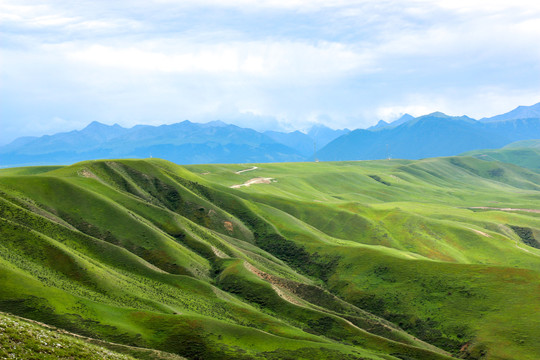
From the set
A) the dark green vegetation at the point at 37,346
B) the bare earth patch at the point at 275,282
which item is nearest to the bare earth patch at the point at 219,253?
the bare earth patch at the point at 275,282

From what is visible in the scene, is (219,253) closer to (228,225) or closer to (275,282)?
(275,282)

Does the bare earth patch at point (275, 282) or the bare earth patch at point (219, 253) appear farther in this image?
the bare earth patch at point (219, 253)

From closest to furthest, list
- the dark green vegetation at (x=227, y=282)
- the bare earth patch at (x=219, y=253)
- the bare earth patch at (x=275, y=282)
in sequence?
the dark green vegetation at (x=227, y=282), the bare earth patch at (x=275, y=282), the bare earth patch at (x=219, y=253)

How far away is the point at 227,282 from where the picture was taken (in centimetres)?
11125

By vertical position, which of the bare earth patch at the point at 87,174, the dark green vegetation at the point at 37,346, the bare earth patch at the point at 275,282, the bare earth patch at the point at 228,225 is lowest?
the bare earth patch at the point at 275,282

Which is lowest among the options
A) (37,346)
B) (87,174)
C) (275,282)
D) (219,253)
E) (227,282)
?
(275,282)

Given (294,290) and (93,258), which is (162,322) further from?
(294,290)

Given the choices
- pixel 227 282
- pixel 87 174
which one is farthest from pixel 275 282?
pixel 87 174

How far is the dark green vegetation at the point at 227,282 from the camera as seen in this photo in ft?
237

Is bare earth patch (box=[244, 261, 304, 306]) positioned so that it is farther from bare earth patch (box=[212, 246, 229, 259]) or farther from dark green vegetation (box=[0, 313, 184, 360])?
dark green vegetation (box=[0, 313, 184, 360])

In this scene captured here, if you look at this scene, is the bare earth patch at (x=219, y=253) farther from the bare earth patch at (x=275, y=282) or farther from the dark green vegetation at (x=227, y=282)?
the bare earth patch at (x=275, y=282)

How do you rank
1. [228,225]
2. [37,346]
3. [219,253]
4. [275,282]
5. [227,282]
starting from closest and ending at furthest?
1. [37,346]
2. [227,282]
3. [275,282]
4. [219,253]
5. [228,225]

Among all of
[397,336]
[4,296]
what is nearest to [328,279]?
[397,336]

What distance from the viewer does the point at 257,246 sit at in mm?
161250
